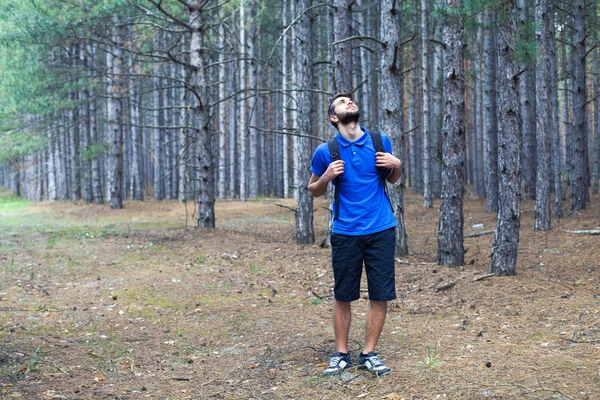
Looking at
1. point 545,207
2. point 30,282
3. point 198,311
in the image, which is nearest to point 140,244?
point 30,282

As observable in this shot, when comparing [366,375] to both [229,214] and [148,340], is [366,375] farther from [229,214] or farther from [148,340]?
[229,214]

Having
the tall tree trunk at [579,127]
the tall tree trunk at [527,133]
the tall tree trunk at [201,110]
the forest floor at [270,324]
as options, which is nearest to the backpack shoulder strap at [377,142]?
the forest floor at [270,324]

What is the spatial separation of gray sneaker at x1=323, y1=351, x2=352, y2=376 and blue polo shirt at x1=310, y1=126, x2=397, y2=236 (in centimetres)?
106

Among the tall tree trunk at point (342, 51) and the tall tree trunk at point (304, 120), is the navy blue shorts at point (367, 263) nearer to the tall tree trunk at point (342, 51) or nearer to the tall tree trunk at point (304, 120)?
the tall tree trunk at point (342, 51)

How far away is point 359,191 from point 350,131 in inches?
19.6

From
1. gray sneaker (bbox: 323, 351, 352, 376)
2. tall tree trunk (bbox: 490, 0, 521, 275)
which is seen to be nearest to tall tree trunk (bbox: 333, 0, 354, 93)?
tall tree trunk (bbox: 490, 0, 521, 275)

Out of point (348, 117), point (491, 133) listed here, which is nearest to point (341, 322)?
point (348, 117)

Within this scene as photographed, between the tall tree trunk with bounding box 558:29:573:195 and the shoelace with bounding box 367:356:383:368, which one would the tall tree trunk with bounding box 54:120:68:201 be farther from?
the shoelace with bounding box 367:356:383:368

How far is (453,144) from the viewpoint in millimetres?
9344

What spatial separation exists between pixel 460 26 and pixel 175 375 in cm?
686

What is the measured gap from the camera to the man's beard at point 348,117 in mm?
4879

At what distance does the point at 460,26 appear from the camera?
9.38 m

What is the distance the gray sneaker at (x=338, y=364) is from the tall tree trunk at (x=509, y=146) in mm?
4059

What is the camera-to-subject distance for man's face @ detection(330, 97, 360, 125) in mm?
4883
